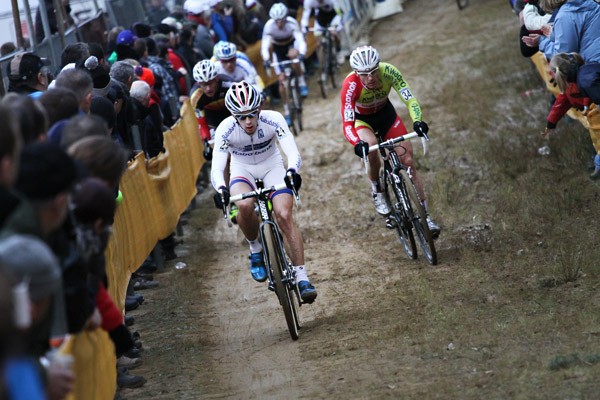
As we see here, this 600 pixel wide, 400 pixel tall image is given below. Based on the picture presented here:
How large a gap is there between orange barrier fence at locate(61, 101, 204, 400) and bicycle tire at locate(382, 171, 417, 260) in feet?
8.44

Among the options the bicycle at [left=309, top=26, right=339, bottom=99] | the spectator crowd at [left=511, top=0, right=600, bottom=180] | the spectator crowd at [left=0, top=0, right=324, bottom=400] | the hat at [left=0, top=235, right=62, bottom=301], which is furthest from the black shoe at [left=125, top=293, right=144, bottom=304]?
the bicycle at [left=309, top=26, right=339, bottom=99]

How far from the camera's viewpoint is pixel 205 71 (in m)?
12.8

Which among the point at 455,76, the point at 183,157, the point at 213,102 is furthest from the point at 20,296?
the point at 455,76

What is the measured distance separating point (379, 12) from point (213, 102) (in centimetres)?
1958

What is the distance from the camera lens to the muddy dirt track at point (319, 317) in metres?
7.58

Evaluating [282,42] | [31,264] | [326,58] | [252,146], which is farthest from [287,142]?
[326,58]

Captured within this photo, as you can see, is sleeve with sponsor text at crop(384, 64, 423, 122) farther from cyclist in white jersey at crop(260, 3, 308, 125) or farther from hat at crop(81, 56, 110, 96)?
cyclist in white jersey at crop(260, 3, 308, 125)

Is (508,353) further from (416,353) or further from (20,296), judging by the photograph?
(20,296)

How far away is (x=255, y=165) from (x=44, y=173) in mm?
5384

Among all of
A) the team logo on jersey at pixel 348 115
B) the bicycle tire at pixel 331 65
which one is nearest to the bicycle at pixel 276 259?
the team logo on jersey at pixel 348 115

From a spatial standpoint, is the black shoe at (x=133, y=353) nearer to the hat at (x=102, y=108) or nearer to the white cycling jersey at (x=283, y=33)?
the hat at (x=102, y=108)

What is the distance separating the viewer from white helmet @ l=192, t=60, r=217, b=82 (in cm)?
1280

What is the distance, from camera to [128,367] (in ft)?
28.3

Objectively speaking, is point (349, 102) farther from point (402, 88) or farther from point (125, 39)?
point (125, 39)
